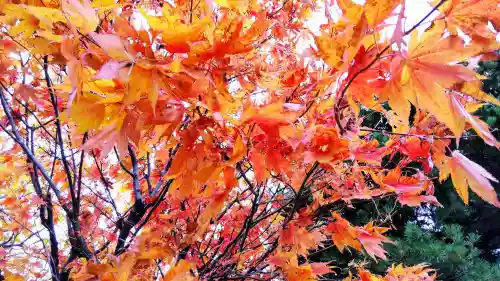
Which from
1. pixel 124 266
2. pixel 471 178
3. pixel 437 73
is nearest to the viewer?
pixel 437 73

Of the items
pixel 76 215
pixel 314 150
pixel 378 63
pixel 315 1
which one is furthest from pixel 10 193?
pixel 378 63

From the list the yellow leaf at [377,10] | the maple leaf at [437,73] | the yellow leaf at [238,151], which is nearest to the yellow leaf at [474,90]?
the maple leaf at [437,73]

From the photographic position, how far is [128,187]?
212cm

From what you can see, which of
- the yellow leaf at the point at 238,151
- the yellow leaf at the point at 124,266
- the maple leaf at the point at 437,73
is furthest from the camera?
the yellow leaf at the point at 124,266

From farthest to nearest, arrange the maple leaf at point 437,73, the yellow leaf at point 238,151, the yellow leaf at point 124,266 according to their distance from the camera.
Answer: the yellow leaf at point 124,266, the yellow leaf at point 238,151, the maple leaf at point 437,73

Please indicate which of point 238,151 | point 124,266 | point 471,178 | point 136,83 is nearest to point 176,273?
point 124,266

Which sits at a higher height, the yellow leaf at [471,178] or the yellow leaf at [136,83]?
the yellow leaf at [136,83]

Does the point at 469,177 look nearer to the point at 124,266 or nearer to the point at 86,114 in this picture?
the point at 86,114

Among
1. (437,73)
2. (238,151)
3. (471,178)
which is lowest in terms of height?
(471,178)

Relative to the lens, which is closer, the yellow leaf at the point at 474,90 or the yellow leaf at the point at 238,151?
the yellow leaf at the point at 474,90

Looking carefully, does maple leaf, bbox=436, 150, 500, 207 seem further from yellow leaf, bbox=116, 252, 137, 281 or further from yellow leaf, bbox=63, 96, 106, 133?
yellow leaf, bbox=116, 252, 137, 281

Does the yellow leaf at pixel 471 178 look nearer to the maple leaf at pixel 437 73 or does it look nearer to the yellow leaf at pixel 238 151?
the maple leaf at pixel 437 73

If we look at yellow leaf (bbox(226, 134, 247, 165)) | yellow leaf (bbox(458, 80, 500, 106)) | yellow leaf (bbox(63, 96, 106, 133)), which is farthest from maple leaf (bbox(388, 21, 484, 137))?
yellow leaf (bbox(63, 96, 106, 133))

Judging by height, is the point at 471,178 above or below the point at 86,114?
below
